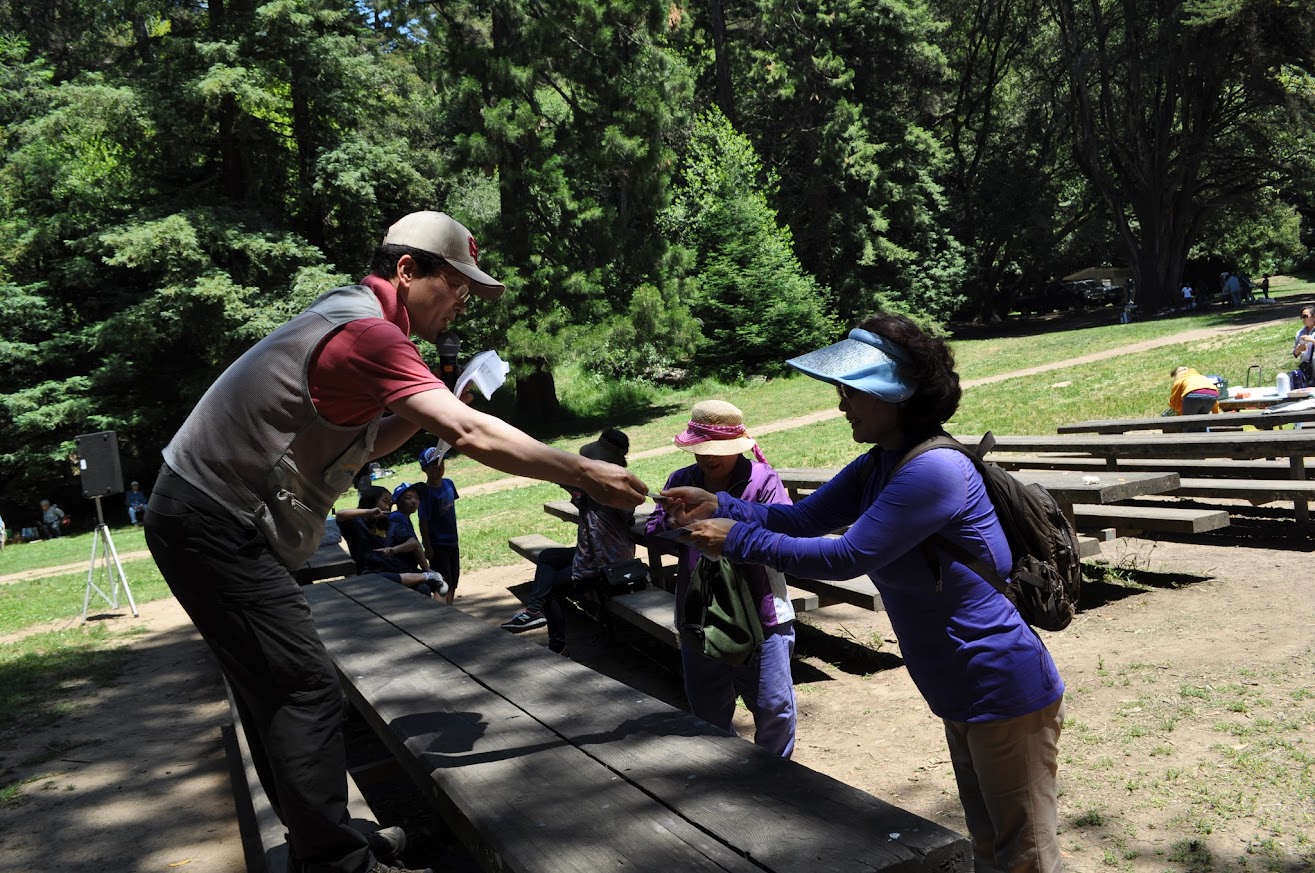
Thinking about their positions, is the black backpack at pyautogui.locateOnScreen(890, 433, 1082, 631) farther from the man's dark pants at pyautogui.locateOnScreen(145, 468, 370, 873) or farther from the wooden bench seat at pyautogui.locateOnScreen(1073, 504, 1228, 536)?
the wooden bench seat at pyautogui.locateOnScreen(1073, 504, 1228, 536)

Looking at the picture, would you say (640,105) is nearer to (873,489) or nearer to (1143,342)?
(1143,342)

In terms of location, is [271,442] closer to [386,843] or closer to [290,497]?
[290,497]

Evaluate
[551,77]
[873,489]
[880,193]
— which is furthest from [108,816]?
[880,193]

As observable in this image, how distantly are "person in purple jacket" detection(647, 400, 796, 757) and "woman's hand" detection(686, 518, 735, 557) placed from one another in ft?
3.55

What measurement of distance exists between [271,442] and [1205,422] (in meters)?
9.52

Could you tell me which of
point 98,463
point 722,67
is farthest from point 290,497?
point 722,67

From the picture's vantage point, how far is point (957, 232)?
1342 inches

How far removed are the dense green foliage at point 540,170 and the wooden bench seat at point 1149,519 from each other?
15955 mm

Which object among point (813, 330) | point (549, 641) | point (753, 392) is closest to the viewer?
point (549, 641)

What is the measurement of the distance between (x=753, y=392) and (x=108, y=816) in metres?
20.9

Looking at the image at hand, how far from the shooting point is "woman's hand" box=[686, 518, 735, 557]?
266 centimetres

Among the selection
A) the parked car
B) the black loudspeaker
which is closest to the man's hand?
the black loudspeaker

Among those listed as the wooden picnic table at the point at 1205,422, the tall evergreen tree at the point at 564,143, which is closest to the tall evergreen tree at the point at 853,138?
the tall evergreen tree at the point at 564,143

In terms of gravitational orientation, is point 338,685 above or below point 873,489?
below
